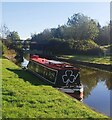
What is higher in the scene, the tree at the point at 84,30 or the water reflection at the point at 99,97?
the tree at the point at 84,30

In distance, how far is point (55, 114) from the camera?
12.1 m

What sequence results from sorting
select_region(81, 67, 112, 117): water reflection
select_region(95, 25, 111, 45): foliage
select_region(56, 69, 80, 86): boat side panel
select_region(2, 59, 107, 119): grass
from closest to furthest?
1. select_region(2, 59, 107, 119): grass
2. select_region(81, 67, 112, 117): water reflection
3. select_region(56, 69, 80, 86): boat side panel
4. select_region(95, 25, 111, 45): foliage

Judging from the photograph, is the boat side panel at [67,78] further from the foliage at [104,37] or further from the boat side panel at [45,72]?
the foliage at [104,37]

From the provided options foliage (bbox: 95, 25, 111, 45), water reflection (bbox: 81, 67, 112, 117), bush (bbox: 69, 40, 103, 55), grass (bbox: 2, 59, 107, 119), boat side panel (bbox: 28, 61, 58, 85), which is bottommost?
water reflection (bbox: 81, 67, 112, 117)

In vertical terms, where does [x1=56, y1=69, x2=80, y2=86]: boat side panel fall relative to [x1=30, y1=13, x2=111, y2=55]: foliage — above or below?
below

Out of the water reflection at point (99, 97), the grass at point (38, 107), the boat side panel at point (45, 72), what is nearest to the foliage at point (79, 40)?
the water reflection at point (99, 97)

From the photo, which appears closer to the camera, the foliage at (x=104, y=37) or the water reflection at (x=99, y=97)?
the water reflection at (x=99, y=97)

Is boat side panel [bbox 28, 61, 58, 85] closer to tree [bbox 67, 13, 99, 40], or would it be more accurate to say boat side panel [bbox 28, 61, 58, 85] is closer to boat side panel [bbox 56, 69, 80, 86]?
boat side panel [bbox 56, 69, 80, 86]

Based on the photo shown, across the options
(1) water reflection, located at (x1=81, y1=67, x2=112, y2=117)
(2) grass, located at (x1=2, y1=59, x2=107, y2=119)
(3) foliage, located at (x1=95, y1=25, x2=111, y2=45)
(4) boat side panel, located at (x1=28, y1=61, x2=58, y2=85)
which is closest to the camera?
(2) grass, located at (x1=2, y1=59, x2=107, y2=119)

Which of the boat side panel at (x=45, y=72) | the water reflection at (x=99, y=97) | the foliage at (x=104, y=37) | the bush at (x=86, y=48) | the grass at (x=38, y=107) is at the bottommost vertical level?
the water reflection at (x=99, y=97)

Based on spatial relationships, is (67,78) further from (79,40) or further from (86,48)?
(79,40)

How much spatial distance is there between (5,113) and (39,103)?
278cm

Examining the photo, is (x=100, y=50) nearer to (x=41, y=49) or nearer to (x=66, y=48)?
(x=66, y=48)

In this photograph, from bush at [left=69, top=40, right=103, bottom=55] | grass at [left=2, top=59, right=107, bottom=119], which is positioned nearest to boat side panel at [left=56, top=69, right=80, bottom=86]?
grass at [left=2, top=59, right=107, bottom=119]
